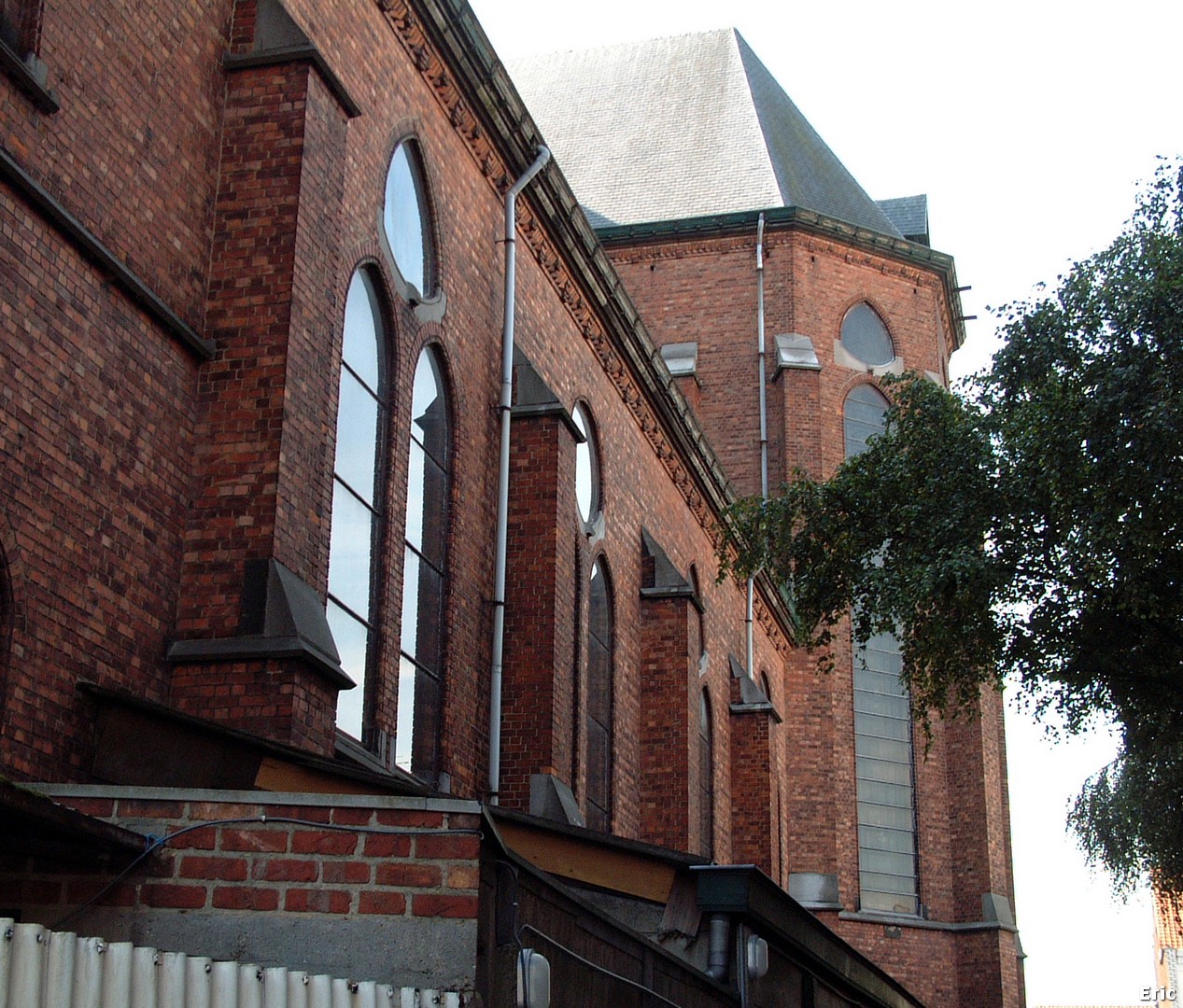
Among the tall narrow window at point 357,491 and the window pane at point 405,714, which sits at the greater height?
the tall narrow window at point 357,491

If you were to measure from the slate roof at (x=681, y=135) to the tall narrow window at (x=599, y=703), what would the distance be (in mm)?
16519

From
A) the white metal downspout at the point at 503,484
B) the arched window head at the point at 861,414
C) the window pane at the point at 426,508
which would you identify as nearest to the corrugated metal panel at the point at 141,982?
the window pane at the point at 426,508

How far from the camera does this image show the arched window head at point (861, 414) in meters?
34.5

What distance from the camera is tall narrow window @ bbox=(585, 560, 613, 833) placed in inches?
757

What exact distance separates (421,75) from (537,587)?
15.4 feet

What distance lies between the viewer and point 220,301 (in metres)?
11.2

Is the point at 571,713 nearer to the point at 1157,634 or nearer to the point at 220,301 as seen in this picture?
the point at 1157,634

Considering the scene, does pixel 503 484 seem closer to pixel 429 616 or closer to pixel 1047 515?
pixel 429 616

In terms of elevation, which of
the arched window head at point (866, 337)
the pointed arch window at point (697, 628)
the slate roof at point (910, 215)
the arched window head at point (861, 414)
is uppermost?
the slate roof at point (910, 215)

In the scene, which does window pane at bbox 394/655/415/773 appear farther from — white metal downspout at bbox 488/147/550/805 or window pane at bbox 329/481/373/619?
white metal downspout at bbox 488/147/550/805

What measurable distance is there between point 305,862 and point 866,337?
3031 centimetres

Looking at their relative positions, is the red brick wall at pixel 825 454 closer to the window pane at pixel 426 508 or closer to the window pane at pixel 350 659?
the window pane at pixel 426 508

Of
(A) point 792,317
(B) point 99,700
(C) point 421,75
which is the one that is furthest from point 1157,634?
(A) point 792,317

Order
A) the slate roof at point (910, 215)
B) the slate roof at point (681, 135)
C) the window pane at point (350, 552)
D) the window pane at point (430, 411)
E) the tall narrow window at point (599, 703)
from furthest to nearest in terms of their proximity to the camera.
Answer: the slate roof at point (910, 215)
the slate roof at point (681, 135)
the tall narrow window at point (599, 703)
the window pane at point (430, 411)
the window pane at point (350, 552)
